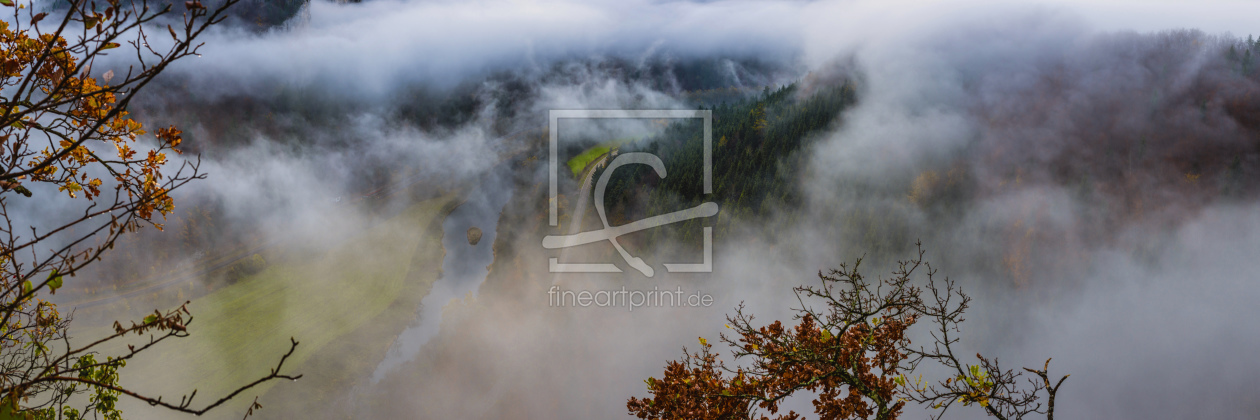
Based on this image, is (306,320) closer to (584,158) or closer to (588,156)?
(584,158)

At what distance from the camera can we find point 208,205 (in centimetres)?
7350

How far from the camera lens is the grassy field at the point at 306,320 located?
2021 inches

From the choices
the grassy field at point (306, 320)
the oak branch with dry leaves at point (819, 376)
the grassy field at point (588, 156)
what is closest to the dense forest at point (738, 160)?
the grassy field at point (588, 156)

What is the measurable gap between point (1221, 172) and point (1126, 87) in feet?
41.2

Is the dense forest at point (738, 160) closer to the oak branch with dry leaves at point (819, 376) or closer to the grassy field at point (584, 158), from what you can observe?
the grassy field at point (584, 158)

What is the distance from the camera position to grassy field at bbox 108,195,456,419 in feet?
168

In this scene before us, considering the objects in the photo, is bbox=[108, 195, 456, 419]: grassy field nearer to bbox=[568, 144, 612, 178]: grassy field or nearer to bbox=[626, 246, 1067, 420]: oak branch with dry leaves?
bbox=[568, 144, 612, 178]: grassy field

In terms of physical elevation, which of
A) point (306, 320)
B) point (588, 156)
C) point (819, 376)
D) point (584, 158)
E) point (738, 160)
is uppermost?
point (588, 156)

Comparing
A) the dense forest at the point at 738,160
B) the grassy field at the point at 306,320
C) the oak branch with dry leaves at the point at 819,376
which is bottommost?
the oak branch with dry leaves at the point at 819,376

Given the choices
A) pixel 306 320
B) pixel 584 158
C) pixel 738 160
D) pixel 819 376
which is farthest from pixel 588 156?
pixel 819 376

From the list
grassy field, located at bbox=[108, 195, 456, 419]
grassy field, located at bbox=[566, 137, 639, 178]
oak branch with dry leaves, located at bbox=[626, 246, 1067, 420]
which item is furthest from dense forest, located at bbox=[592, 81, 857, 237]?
oak branch with dry leaves, located at bbox=[626, 246, 1067, 420]

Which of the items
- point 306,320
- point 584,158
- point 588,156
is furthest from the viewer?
point 588,156

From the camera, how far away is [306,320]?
6066 cm

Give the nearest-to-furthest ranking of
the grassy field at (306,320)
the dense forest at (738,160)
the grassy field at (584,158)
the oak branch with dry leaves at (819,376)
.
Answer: the oak branch with dry leaves at (819,376), the grassy field at (306,320), the dense forest at (738,160), the grassy field at (584,158)
